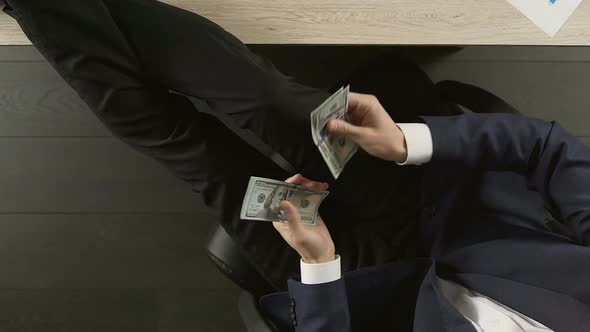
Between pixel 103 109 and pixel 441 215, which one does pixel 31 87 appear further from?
pixel 441 215

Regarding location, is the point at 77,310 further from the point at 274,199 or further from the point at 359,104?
the point at 359,104

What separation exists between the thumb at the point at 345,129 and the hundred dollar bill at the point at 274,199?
0.41ft

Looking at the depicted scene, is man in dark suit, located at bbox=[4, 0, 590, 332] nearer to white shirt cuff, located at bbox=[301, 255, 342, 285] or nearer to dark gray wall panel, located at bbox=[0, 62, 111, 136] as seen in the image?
white shirt cuff, located at bbox=[301, 255, 342, 285]

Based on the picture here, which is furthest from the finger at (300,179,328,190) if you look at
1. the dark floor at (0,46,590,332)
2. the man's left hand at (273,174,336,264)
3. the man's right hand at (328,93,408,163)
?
the dark floor at (0,46,590,332)

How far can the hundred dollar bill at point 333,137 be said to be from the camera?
82cm

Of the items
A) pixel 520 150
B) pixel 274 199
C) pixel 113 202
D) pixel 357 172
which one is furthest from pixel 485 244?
pixel 113 202

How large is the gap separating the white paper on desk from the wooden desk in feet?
0.04

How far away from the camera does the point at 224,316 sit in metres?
1.45

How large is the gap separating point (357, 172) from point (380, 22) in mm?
311

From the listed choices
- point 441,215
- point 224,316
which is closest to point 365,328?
point 441,215

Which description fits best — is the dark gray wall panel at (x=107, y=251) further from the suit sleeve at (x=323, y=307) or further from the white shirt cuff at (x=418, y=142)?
the white shirt cuff at (x=418, y=142)

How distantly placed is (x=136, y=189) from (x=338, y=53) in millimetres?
718

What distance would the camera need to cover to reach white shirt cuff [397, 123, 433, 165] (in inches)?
34.9

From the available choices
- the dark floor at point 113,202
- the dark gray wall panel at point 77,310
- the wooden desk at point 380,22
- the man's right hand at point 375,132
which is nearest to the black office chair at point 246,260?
the wooden desk at point 380,22
